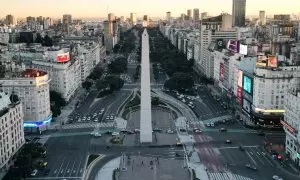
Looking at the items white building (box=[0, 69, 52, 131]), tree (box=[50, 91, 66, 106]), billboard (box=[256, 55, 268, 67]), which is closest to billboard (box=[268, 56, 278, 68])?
billboard (box=[256, 55, 268, 67])

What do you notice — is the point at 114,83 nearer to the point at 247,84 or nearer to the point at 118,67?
the point at 118,67

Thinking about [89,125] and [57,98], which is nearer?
[89,125]

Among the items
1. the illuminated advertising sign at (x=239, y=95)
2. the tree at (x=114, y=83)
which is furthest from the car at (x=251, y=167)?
the tree at (x=114, y=83)

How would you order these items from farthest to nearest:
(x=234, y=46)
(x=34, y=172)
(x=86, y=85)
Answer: (x=86, y=85) < (x=234, y=46) < (x=34, y=172)

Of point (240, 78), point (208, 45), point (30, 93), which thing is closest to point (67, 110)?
point (30, 93)

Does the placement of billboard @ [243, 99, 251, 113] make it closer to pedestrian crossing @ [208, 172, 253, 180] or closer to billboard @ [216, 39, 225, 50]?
pedestrian crossing @ [208, 172, 253, 180]

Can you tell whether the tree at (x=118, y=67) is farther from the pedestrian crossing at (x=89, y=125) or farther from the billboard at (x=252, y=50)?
the pedestrian crossing at (x=89, y=125)

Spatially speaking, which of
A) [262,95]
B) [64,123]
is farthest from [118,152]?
[262,95]
